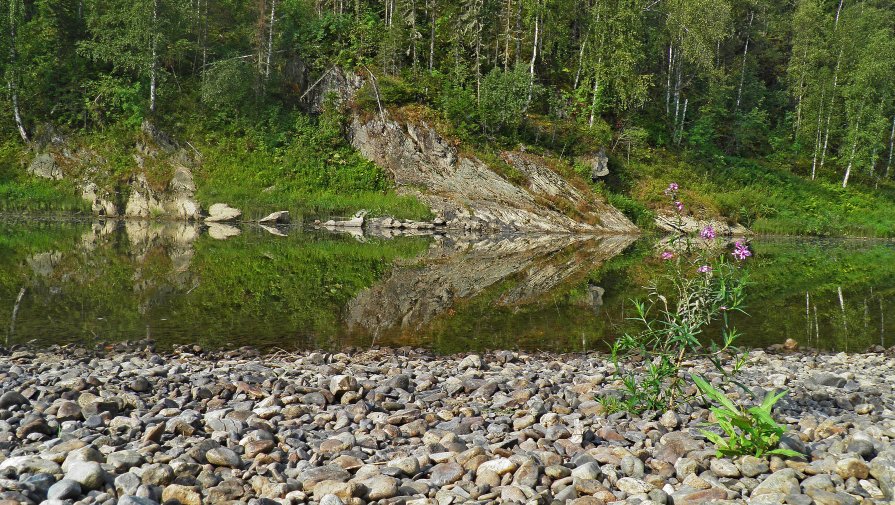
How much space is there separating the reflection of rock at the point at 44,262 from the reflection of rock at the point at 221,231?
810 centimetres

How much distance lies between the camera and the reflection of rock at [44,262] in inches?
651

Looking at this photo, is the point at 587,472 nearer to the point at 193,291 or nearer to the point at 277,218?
the point at 193,291

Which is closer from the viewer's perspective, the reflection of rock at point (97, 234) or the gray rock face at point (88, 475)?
the gray rock face at point (88, 475)

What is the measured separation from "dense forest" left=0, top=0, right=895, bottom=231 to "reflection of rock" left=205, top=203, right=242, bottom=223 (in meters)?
7.31

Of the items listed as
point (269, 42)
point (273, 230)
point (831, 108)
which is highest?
point (269, 42)

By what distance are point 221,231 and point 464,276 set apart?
17616 millimetres

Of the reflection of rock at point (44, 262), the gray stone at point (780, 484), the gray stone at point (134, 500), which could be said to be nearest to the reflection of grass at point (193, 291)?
the reflection of rock at point (44, 262)

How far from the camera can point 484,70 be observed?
46.4 m

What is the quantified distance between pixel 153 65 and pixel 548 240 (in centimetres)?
2633

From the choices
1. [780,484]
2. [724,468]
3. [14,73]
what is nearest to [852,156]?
[724,468]

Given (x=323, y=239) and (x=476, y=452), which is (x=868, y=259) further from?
(x=476, y=452)

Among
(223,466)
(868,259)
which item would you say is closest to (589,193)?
(868,259)

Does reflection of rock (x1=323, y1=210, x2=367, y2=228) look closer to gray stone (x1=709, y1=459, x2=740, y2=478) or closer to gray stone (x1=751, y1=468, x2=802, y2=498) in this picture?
gray stone (x1=709, y1=459, x2=740, y2=478)

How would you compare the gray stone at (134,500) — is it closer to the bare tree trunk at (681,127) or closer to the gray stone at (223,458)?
the gray stone at (223,458)
